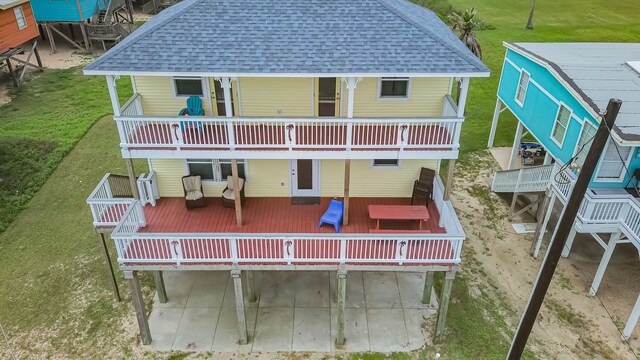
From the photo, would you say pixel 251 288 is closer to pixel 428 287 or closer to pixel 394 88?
pixel 428 287

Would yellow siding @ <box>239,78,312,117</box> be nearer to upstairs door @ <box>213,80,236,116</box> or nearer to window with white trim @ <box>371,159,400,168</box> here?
upstairs door @ <box>213,80,236,116</box>

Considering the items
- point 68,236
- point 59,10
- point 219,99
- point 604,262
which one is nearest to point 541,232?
point 604,262

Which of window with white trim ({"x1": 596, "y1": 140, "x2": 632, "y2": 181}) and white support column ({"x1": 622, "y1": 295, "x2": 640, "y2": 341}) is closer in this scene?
white support column ({"x1": 622, "y1": 295, "x2": 640, "y2": 341})

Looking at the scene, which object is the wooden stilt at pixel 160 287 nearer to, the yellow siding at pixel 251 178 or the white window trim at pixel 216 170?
the yellow siding at pixel 251 178

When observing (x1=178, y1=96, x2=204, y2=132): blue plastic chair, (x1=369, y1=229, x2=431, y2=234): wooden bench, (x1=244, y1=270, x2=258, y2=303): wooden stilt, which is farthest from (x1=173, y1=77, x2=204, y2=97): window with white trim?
(x1=369, y1=229, x2=431, y2=234): wooden bench

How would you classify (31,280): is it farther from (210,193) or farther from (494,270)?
(494,270)

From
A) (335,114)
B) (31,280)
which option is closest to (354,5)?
(335,114)
